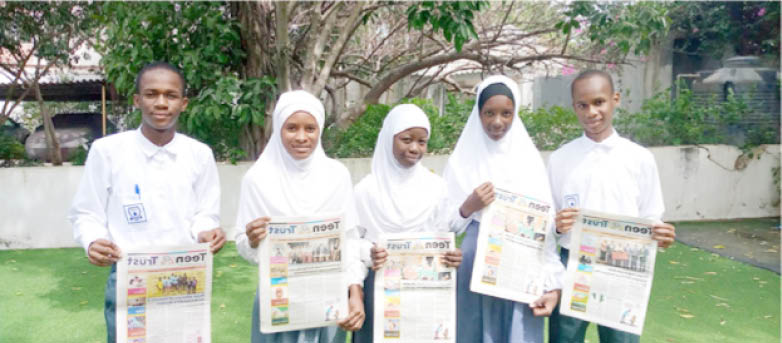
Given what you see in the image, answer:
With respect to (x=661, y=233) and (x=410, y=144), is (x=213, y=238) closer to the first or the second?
(x=410, y=144)

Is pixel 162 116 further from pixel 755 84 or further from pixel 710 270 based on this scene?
pixel 755 84

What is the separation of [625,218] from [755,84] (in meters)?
7.15

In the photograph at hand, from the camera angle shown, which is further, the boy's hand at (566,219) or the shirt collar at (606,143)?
the shirt collar at (606,143)

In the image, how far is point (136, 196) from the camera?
234 cm

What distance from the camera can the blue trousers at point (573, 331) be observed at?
256 centimetres

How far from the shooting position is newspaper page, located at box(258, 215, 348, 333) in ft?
7.25

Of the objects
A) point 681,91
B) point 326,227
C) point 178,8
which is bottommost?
point 326,227

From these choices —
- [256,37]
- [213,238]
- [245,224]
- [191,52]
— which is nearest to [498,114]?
[245,224]

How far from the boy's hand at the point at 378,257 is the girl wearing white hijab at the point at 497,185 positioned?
1.11 feet

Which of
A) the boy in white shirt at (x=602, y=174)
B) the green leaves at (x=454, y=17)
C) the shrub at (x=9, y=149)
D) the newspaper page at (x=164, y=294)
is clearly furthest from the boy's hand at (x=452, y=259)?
the shrub at (x=9, y=149)

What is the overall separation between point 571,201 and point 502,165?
0.32 m

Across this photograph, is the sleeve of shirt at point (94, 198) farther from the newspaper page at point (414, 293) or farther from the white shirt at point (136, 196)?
the newspaper page at point (414, 293)

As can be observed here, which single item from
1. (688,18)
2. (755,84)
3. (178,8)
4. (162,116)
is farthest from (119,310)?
(688,18)

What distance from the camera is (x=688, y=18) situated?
33.7 ft
